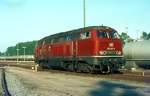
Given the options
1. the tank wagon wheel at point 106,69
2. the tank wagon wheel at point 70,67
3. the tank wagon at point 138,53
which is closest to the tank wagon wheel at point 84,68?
the tank wagon wheel at point 106,69

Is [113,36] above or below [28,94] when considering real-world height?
above

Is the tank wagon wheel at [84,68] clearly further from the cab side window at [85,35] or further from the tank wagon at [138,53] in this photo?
the tank wagon at [138,53]

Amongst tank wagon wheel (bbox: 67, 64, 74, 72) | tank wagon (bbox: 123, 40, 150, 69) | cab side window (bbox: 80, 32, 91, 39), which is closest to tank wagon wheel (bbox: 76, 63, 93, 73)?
tank wagon wheel (bbox: 67, 64, 74, 72)

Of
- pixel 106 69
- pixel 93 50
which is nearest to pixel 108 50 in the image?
pixel 93 50

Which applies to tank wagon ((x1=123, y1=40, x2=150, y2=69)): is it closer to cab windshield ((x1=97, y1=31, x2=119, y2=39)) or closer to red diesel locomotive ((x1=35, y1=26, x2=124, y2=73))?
red diesel locomotive ((x1=35, y1=26, x2=124, y2=73))

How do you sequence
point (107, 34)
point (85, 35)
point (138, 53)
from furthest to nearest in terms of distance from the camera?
point (138, 53)
point (85, 35)
point (107, 34)

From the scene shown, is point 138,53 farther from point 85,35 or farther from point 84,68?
point 85,35

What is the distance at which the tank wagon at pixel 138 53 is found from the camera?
1605 inches

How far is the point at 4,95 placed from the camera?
16781 mm

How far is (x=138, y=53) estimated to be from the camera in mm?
42125

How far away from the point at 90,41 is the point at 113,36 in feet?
6.58

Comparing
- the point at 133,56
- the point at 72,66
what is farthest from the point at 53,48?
the point at 133,56

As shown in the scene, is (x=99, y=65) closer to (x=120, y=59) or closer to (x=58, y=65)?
(x=120, y=59)

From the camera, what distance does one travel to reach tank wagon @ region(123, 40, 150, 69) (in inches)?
1605
